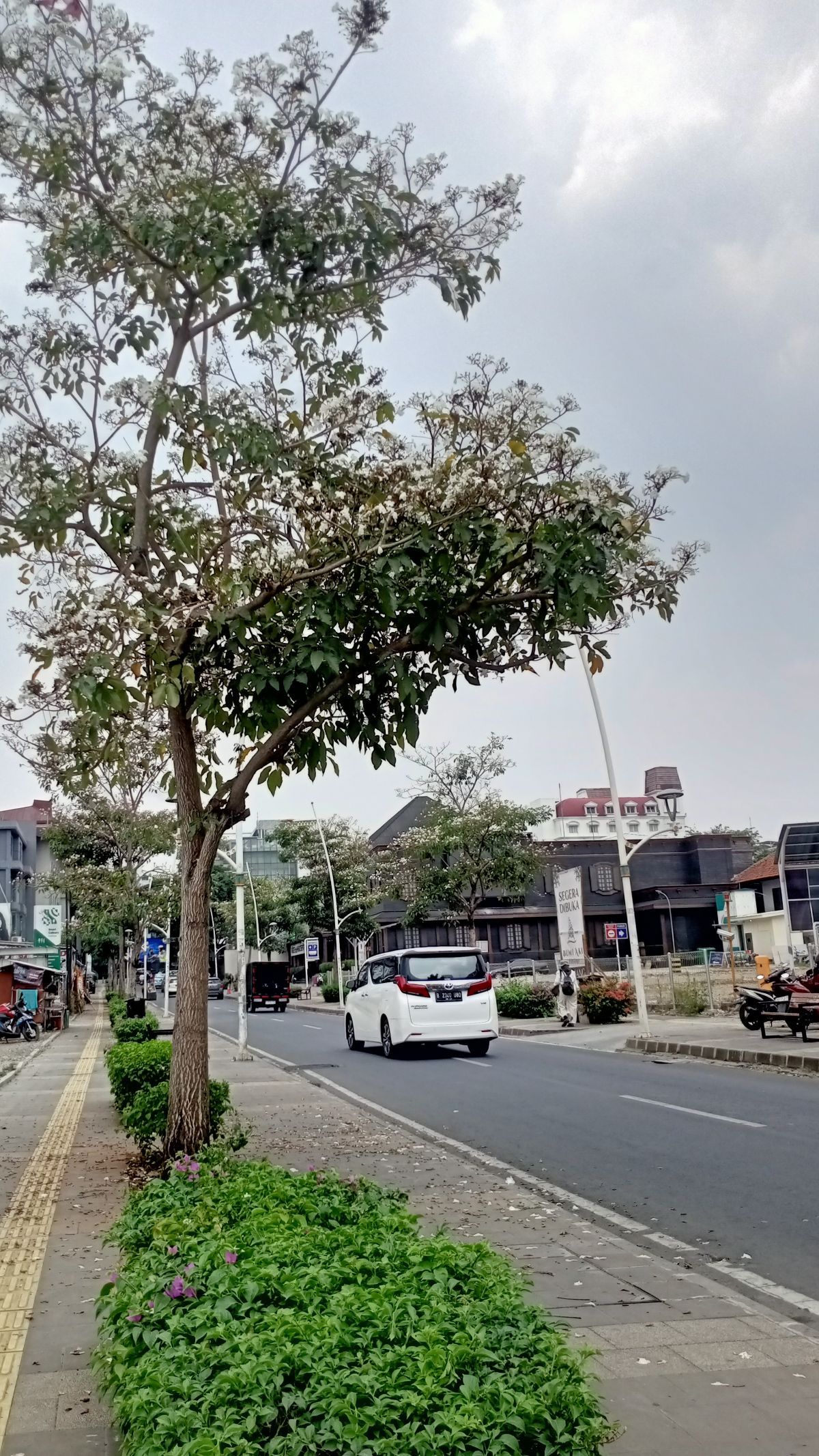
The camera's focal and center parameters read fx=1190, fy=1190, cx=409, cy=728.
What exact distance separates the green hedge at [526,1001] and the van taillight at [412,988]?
12.0 meters

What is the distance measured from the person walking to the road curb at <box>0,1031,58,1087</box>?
12051 millimetres

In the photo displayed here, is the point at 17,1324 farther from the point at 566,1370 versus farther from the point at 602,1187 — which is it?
the point at 602,1187

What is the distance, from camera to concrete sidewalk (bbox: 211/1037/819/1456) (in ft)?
13.8

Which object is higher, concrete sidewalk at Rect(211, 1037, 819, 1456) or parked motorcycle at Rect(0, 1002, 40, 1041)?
parked motorcycle at Rect(0, 1002, 40, 1041)

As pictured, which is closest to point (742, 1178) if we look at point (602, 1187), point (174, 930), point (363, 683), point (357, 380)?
point (602, 1187)

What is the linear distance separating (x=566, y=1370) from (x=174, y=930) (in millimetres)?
73088

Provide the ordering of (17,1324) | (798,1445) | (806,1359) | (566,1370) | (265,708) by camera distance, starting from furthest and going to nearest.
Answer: (265,708) → (17,1324) → (806,1359) → (798,1445) → (566,1370)

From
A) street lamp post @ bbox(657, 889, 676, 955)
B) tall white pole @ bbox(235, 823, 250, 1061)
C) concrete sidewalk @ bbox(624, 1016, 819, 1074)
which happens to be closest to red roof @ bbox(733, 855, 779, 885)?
street lamp post @ bbox(657, 889, 676, 955)

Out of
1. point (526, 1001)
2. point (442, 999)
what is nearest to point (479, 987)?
point (442, 999)

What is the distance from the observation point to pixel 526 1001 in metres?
32.5

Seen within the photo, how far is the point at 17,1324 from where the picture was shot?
5555mm

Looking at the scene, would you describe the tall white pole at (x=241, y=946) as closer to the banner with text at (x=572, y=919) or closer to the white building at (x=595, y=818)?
the banner with text at (x=572, y=919)

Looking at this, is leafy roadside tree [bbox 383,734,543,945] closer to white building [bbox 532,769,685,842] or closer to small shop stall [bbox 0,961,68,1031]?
small shop stall [bbox 0,961,68,1031]

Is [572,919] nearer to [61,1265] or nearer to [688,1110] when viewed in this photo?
[688,1110]
